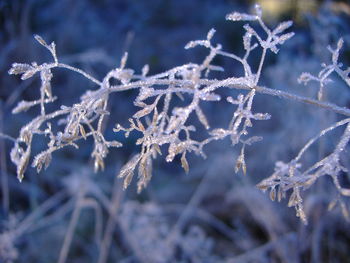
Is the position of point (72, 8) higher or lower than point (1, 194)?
higher

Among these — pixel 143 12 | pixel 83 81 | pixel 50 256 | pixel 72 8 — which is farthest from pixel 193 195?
pixel 143 12

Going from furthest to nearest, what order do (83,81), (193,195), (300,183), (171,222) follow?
(83,81) → (193,195) → (171,222) → (300,183)

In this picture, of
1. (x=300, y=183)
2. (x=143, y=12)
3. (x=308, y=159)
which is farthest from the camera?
(x=143, y=12)

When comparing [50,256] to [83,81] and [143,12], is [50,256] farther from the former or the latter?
[143,12]

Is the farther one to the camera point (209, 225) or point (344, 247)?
point (209, 225)

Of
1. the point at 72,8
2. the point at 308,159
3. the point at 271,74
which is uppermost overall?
the point at 72,8

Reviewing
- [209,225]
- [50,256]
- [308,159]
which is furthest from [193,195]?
[50,256]
